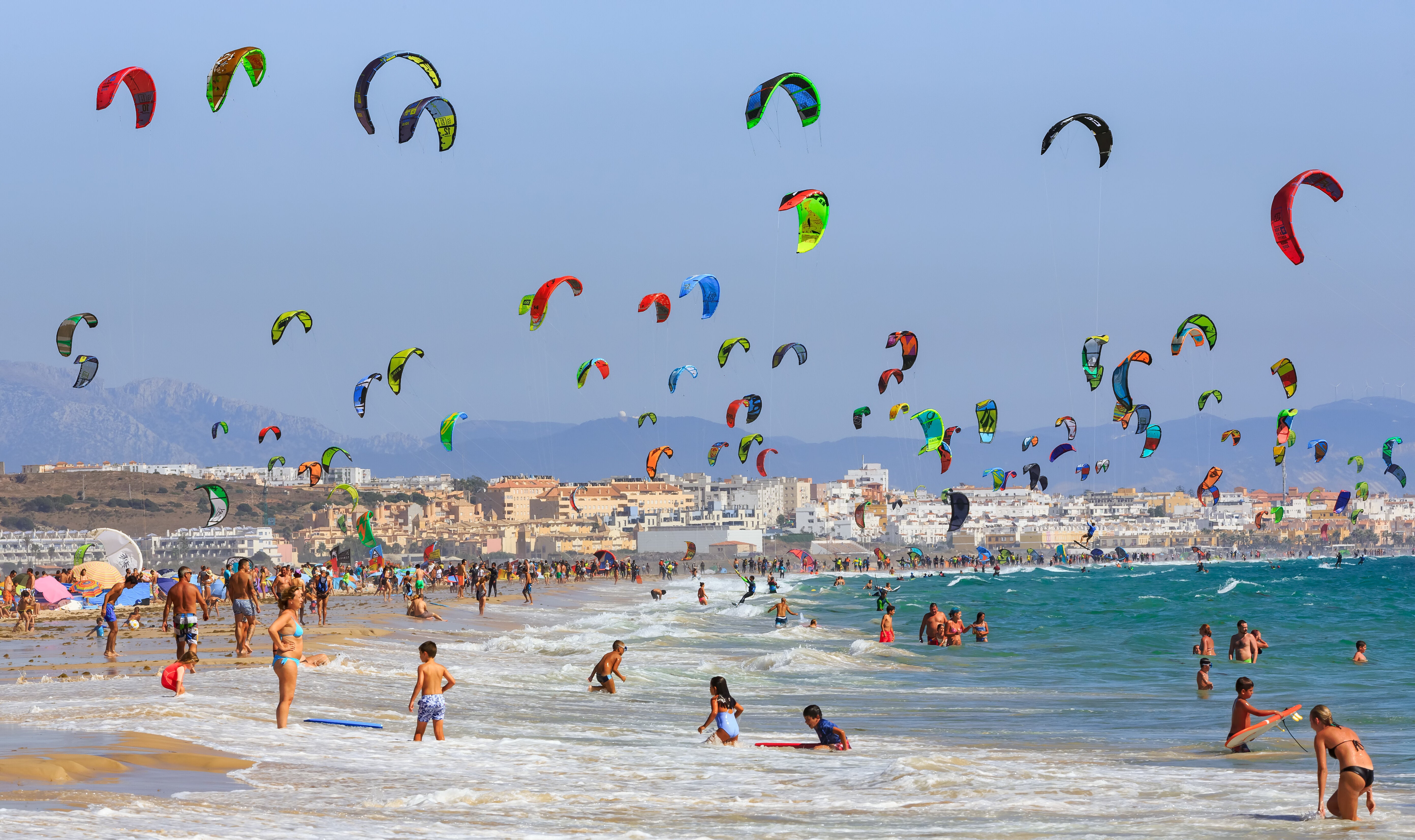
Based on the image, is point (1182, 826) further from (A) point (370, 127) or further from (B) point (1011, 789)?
(A) point (370, 127)

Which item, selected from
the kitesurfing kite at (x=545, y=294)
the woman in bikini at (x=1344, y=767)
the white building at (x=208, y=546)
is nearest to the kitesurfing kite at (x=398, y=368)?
the kitesurfing kite at (x=545, y=294)

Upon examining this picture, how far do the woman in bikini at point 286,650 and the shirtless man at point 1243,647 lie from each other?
Result: 15794 millimetres

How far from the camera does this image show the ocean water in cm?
841

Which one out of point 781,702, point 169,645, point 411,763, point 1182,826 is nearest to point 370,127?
point 169,645

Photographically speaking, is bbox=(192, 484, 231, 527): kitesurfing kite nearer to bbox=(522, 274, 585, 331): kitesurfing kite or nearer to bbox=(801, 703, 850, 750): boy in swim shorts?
bbox=(522, 274, 585, 331): kitesurfing kite

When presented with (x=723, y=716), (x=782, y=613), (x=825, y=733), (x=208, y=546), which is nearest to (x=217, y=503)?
(x=782, y=613)

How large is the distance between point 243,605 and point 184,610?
7.89 ft

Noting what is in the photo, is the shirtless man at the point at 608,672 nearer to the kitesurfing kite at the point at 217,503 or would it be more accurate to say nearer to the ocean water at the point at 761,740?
the ocean water at the point at 761,740

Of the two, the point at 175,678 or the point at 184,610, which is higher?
the point at 184,610

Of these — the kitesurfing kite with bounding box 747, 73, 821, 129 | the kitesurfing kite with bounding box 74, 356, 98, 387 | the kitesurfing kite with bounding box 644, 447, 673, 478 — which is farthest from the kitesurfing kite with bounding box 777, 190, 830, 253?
the kitesurfing kite with bounding box 644, 447, 673, 478

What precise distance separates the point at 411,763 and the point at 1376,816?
6875 mm

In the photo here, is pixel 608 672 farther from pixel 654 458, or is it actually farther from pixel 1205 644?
pixel 654 458

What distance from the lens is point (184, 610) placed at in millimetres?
15055

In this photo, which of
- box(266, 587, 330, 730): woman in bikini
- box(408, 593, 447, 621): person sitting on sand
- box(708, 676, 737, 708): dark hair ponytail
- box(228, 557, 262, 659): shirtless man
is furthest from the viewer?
box(408, 593, 447, 621): person sitting on sand
